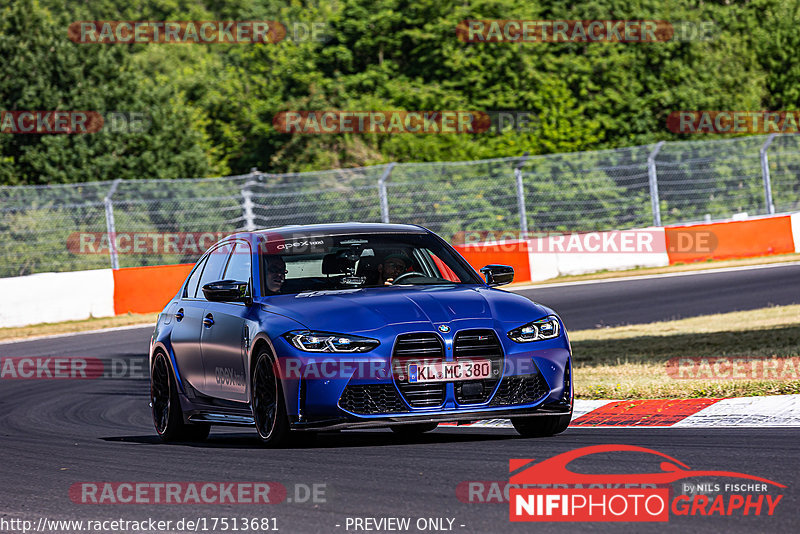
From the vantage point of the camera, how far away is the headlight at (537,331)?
762 cm

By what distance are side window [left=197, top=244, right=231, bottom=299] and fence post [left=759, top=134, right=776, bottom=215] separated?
20.5 m

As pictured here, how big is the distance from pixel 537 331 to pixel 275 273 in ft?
5.97

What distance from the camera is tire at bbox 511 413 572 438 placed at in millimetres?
7977

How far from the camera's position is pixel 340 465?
23.1 ft

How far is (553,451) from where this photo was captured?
7117mm

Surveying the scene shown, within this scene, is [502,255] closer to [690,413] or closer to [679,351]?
[679,351]

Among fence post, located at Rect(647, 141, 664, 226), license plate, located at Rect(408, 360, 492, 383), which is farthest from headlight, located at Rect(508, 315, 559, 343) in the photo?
fence post, located at Rect(647, 141, 664, 226)

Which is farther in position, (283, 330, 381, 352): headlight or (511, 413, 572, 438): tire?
(511, 413, 572, 438): tire

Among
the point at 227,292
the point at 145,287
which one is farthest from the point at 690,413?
the point at 145,287

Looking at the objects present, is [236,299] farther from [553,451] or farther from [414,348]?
[553,451]

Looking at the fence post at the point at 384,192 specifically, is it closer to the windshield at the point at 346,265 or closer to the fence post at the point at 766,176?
the fence post at the point at 766,176

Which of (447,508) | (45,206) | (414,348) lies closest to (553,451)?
(414,348)

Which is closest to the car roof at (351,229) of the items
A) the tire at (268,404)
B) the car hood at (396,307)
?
the car hood at (396,307)

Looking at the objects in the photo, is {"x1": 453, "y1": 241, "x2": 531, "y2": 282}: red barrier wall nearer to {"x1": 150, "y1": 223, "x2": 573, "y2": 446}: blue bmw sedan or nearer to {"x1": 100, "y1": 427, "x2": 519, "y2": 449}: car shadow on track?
{"x1": 100, "y1": 427, "x2": 519, "y2": 449}: car shadow on track
